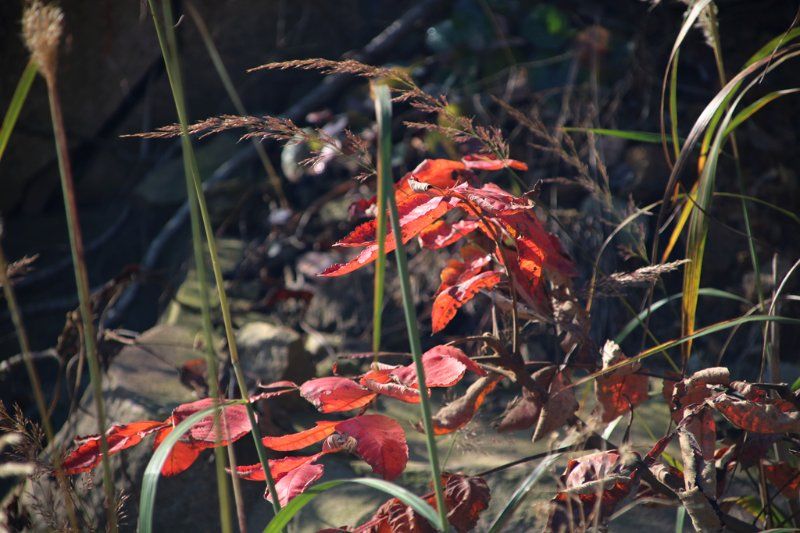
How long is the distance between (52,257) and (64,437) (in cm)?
123

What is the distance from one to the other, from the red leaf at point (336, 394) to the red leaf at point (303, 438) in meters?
0.03

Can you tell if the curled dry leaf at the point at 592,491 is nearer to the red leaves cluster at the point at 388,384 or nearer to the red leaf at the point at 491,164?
the red leaves cluster at the point at 388,384

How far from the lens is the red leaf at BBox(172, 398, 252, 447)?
2.64 ft

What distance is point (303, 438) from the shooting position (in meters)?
0.86

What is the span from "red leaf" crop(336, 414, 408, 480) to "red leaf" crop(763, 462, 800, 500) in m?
0.51

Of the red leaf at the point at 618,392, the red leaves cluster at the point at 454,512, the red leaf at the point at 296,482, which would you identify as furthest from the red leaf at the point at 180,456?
the red leaf at the point at 618,392

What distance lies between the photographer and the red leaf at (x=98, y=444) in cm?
83

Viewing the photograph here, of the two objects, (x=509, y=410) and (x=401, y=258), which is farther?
(x=509, y=410)

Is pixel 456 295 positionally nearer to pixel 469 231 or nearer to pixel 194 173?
pixel 469 231

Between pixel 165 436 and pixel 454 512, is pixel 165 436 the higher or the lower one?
the higher one

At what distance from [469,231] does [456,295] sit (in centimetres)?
10

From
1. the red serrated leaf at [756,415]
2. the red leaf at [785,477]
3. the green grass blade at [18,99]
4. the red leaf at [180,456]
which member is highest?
the green grass blade at [18,99]

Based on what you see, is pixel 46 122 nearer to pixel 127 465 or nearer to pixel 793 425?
pixel 127 465

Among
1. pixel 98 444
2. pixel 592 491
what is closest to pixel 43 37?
pixel 98 444
